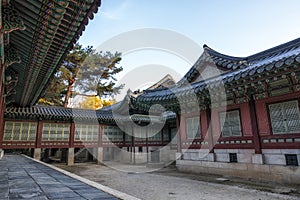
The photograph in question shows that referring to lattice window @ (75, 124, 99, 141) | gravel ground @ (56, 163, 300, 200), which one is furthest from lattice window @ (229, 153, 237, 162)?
lattice window @ (75, 124, 99, 141)

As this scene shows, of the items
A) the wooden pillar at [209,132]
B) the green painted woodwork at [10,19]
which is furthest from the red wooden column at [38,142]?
the green painted woodwork at [10,19]

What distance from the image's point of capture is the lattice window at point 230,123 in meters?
10.0

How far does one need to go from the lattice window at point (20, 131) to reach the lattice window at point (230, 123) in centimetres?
1443

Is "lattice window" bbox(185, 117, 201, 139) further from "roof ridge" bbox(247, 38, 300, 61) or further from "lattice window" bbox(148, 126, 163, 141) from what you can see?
"lattice window" bbox(148, 126, 163, 141)

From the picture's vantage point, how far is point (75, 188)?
414cm

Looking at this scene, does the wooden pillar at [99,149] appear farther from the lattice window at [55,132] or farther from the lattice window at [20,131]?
the lattice window at [20,131]

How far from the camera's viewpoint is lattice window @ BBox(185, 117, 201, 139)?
12.0 metres

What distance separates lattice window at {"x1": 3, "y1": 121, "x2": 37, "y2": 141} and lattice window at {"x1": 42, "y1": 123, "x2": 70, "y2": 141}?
81cm

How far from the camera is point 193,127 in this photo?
12352 mm

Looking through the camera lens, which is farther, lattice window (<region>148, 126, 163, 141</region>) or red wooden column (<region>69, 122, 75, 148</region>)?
lattice window (<region>148, 126, 163, 141</region>)

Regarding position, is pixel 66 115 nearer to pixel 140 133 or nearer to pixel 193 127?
pixel 140 133

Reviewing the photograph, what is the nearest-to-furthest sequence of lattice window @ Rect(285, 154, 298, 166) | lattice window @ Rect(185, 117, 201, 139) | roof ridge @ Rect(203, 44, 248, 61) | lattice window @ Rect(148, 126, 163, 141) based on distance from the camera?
1. lattice window @ Rect(285, 154, 298, 166)
2. roof ridge @ Rect(203, 44, 248, 61)
3. lattice window @ Rect(185, 117, 201, 139)
4. lattice window @ Rect(148, 126, 163, 141)

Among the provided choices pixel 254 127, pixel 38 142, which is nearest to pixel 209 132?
pixel 254 127

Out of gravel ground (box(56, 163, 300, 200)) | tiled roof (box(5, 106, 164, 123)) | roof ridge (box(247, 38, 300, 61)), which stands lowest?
gravel ground (box(56, 163, 300, 200))
